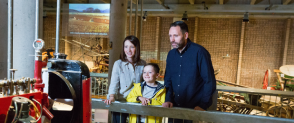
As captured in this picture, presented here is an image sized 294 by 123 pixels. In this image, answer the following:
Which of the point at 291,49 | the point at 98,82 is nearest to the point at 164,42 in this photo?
the point at 98,82

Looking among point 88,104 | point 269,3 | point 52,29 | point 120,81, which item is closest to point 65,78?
point 88,104

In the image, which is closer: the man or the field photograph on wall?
the man

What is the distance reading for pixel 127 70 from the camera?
2258 mm

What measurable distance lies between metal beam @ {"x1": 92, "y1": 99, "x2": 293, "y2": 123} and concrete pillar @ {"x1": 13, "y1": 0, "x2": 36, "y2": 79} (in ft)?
2.40

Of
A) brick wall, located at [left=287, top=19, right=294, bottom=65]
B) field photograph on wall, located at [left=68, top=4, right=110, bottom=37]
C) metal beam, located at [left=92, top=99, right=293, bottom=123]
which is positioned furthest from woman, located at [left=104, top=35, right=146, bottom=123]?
brick wall, located at [left=287, top=19, right=294, bottom=65]

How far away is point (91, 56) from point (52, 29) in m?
3.74

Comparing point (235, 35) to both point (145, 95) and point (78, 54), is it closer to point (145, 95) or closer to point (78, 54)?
point (78, 54)

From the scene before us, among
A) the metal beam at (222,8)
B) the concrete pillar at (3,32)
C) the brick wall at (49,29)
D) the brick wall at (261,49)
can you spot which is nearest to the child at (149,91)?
the concrete pillar at (3,32)

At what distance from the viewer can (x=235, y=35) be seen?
10.1 meters

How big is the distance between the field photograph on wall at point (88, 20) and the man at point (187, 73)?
369 centimetres

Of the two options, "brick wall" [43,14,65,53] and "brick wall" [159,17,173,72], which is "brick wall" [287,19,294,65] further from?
"brick wall" [43,14,65,53]

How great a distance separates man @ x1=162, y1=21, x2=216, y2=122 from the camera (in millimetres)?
1941

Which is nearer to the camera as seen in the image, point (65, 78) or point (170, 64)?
point (65, 78)

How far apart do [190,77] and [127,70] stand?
0.67m
